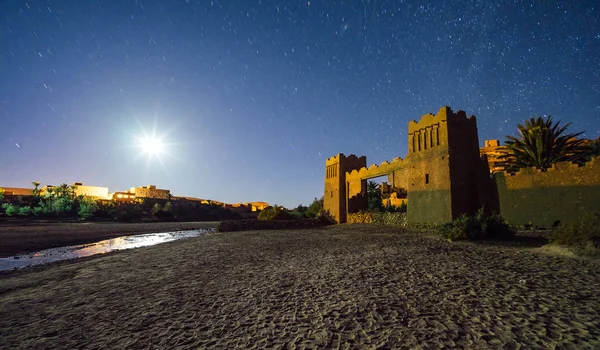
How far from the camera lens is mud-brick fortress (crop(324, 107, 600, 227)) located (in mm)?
12359

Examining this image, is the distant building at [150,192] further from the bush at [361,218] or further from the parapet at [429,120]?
the parapet at [429,120]

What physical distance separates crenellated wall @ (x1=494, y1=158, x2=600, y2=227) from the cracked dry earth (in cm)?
583

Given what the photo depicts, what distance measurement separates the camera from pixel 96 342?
415 cm

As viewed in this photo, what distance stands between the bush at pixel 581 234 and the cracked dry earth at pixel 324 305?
1.18 metres

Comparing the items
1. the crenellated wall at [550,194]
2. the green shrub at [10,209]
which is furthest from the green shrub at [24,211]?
the crenellated wall at [550,194]

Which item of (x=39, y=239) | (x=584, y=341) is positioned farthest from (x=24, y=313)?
(x=39, y=239)

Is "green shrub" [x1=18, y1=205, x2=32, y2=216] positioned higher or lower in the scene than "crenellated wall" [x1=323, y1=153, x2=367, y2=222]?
lower

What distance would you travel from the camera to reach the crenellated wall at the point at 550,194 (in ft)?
39.0

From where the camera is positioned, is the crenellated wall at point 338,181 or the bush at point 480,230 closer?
the bush at point 480,230

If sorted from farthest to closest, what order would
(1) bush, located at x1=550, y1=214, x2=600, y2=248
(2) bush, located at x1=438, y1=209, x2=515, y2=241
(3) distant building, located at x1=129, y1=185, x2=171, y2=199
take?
(3) distant building, located at x1=129, y1=185, x2=171, y2=199
(2) bush, located at x1=438, y1=209, x2=515, y2=241
(1) bush, located at x1=550, y1=214, x2=600, y2=248

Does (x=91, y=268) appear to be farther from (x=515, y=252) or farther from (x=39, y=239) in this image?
(x=39, y=239)

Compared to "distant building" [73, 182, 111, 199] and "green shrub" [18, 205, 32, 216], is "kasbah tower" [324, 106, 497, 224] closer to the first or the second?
"green shrub" [18, 205, 32, 216]

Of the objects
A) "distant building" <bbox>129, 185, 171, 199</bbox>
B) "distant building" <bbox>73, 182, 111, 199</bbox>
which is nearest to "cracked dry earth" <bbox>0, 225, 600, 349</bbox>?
"distant building" <bbox>129, 185, 171, 199</bbox>

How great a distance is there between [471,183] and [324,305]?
47.2 ft
